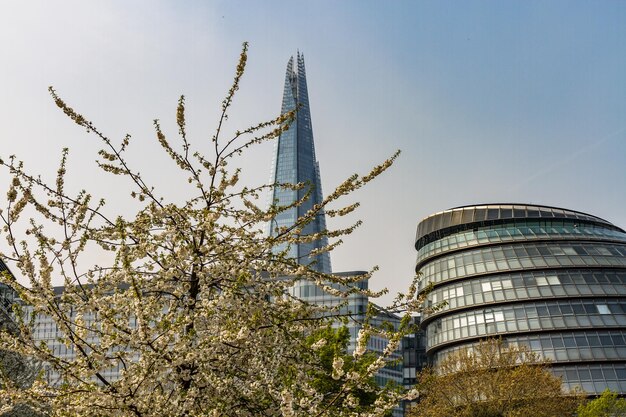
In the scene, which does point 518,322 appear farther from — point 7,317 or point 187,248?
point 187,248

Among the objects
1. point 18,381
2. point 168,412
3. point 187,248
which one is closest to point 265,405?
point 168,412

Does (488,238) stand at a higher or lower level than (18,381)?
higher

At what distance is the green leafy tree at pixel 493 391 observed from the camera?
36.2 metres

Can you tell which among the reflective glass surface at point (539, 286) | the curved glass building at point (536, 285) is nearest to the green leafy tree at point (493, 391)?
the curved glass building at point (536, 285)

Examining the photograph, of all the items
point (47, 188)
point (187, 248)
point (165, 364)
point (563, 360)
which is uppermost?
point (563, 360)

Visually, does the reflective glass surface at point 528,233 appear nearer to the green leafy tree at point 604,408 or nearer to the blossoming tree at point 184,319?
the green leafy tree at point 604,408

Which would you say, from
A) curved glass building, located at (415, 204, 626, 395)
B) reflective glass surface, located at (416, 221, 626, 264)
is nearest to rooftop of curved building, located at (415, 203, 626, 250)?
curved glass building, located at (415, 204, 626, 395)

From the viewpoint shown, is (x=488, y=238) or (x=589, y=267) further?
(x=488, y=238)

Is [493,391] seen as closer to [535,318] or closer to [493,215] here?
[535,318]

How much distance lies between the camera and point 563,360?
184 ft

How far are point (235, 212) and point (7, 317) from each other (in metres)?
23.0

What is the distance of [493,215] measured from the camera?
7119cm

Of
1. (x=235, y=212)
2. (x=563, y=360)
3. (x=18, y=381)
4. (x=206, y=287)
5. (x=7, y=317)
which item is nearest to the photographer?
(x=206, y=287)

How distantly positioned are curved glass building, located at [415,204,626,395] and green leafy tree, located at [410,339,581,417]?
53.6ft
